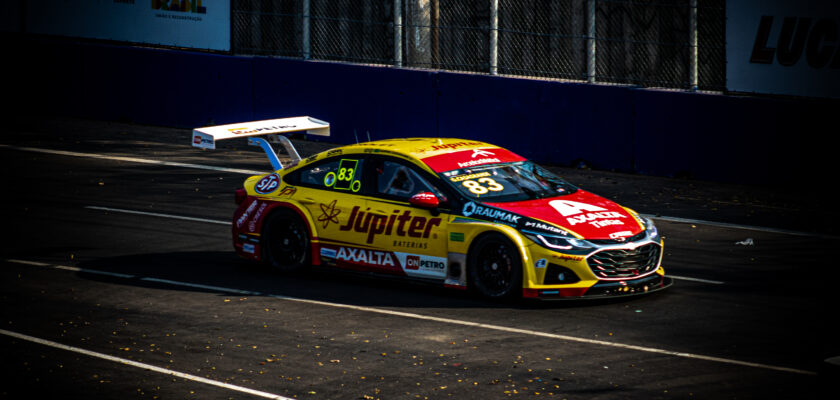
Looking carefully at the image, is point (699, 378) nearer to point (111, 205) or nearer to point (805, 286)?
point (805, 286)

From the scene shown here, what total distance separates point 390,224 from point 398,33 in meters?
11.1

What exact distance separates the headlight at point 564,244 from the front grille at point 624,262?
0.10 metres

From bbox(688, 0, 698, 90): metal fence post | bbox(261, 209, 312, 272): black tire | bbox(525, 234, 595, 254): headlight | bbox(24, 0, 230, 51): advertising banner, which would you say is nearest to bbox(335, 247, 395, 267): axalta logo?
bbox(261, 209, 312, 272): black tire

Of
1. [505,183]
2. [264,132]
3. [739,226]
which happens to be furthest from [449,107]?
[505,183]

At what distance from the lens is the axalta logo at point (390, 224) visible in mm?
11742

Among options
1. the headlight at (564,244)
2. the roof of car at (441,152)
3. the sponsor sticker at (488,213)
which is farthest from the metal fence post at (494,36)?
the headlight at (564,244)

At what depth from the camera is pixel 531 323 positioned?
10.6m

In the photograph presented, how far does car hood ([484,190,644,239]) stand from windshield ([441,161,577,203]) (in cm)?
20

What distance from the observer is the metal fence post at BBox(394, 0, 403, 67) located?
22.5 m

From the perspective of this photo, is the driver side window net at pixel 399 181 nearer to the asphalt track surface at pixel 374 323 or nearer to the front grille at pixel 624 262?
the asphalt track surface at pixel 374 323

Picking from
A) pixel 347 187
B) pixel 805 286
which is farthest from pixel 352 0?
pixel 805 286

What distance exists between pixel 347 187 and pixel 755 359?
4736 millimetres

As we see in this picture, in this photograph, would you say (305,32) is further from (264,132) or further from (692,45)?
(264,132)

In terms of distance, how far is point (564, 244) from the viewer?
11023 mm
